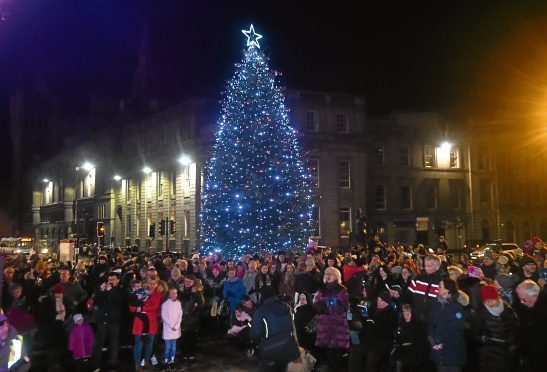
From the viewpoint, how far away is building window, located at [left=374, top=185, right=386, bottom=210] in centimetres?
4906

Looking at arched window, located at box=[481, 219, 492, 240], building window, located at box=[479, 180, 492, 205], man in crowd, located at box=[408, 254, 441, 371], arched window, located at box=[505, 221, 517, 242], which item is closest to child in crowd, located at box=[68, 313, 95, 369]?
man in crowd, located at box=[408, 254, 441, 371]

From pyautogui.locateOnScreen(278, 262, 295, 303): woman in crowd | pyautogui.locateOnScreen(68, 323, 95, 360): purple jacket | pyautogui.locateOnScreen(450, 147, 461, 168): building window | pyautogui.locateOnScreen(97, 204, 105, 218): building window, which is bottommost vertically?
pyautogui.locateOnScreen(68, 323, 95, 360): purple jacket

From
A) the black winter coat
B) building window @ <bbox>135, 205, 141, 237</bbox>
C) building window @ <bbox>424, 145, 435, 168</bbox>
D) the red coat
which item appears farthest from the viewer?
building window @ <bbox>135, 205, 141, 237</bbox>

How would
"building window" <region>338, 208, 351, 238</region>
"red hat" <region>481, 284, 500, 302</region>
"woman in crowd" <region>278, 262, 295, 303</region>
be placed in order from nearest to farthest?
"red hat" <region>481, 284, 500, 302</region> → "woman in crowd" <region>278, 262, 295, 303</region> → "building window" <region>338, 208, 351, 238</region>

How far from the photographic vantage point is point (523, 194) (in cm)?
5834

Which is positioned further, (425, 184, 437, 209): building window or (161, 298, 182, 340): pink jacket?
(425, 184, 437, 209): building window

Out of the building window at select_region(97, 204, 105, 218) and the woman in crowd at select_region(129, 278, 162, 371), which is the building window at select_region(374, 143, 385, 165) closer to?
the building window at select_region(97, 204, 105, 218)

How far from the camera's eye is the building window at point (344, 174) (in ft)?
150

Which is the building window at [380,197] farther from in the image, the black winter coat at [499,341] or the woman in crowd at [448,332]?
the black winter coat at [499,341]

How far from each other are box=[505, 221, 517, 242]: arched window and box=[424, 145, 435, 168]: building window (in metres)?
12.9

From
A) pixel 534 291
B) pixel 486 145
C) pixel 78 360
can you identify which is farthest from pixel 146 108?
pixel 534 291

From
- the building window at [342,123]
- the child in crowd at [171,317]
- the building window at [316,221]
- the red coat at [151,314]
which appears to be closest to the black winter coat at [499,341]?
the child in crowd at [171,317]

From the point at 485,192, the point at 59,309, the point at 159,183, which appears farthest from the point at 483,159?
the point at 59,309

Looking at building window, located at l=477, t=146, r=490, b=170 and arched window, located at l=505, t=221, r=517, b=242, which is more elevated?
building window, located at l=477, t=146, r=490, b=170
